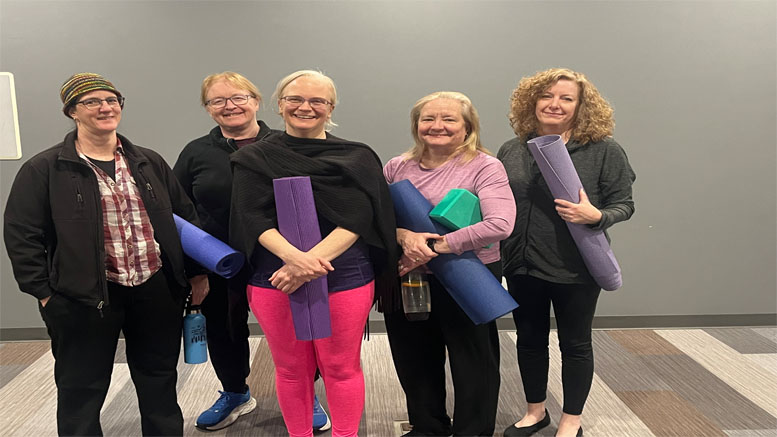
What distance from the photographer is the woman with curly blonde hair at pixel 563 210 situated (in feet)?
6.49

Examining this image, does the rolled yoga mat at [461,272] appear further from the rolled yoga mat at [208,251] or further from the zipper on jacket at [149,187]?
the zipper on jacket at [149,187]

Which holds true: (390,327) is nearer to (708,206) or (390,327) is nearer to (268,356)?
(268,356)

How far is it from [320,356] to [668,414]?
1533 mm

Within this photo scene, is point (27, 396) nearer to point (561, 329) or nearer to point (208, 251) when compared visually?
point (208, 251)

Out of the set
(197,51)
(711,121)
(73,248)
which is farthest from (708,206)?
(73,248)

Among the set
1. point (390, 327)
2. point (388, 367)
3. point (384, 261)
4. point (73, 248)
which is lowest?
point (388, 367)

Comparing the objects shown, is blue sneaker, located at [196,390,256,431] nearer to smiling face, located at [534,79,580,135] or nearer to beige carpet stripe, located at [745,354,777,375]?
smiling face, located at [534,79,580,135]

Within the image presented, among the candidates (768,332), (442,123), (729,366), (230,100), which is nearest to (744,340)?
(768,332)

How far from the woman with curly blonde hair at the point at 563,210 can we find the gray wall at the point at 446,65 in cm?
119

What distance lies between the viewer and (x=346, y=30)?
3154 millimetres

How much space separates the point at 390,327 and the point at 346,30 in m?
1.79

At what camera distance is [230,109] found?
2074mm

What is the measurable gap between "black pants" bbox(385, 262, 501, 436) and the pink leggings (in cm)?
25

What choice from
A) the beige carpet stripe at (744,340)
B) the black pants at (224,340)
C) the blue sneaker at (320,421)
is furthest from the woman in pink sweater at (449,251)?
the beige carpet stripe at (744,340)
